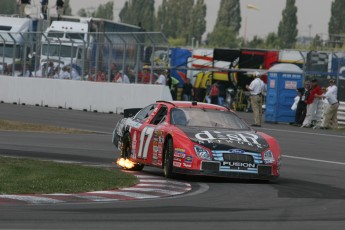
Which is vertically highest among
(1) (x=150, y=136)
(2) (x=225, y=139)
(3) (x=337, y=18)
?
(3) (x=337, y=18)

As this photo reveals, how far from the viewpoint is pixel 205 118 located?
18031 mm

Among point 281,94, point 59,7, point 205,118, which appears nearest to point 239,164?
point 205,118

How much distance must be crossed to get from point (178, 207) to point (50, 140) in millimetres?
13197

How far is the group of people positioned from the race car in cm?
1906

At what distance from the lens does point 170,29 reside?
140m

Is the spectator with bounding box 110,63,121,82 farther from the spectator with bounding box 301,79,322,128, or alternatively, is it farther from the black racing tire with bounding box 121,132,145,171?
the black racing tire with bounding box 121,132,145,171

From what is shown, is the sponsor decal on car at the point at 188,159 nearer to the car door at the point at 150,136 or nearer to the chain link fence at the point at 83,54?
the car door at the point at 150,136

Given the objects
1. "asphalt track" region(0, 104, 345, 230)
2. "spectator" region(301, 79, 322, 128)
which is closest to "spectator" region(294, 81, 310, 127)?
"spectator" region(301, 79, 322, 128)

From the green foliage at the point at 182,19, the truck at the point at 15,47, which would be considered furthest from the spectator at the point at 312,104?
the green foliage at the point at 182,19

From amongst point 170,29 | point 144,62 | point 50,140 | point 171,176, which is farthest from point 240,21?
point 171,176

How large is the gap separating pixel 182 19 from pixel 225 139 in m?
123

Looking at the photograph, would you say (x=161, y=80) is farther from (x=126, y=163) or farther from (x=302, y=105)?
(x=126, y=163)

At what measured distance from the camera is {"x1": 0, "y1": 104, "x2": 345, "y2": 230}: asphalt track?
37.2 ft

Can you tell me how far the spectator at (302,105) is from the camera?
124ft
